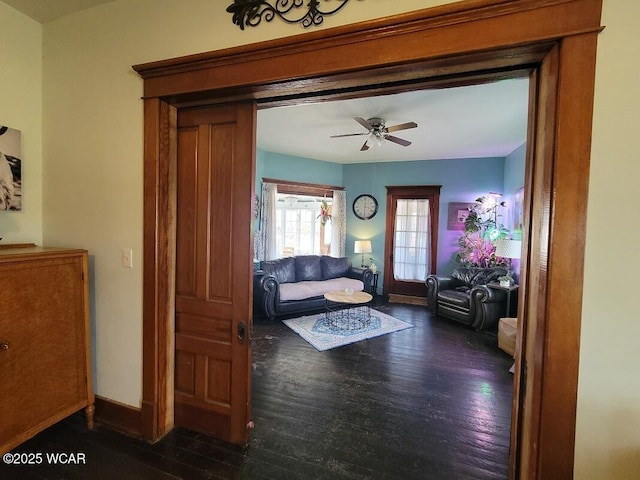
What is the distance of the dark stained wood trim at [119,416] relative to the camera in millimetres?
1913

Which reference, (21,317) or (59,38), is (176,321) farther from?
(59,38)

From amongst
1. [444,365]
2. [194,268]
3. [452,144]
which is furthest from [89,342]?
[452,144]

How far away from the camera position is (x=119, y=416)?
1.96 metres

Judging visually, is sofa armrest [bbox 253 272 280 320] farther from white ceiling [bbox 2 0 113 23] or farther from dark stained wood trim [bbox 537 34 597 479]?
dark stained wood trim [bbox 537 34 597 479]


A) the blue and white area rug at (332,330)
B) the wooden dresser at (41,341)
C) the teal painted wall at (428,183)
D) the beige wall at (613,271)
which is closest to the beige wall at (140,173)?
the beige wall at (613,271)

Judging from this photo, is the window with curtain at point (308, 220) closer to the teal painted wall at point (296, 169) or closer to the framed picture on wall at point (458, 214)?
the teal painted wall at point (296, 169)

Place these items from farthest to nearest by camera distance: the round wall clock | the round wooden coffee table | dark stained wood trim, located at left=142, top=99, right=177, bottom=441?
1. the round wall clock
2. the round wooden coffee table
3. dark stained wood trim, located at left=142, top=99, right=177, bottom=441

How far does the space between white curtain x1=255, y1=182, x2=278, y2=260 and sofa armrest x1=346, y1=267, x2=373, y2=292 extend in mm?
1780

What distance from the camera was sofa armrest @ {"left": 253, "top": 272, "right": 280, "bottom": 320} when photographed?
4688 mm

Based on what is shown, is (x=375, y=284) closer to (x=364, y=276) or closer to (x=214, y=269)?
(x=364, y=276)

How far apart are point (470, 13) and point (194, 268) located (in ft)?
6.54

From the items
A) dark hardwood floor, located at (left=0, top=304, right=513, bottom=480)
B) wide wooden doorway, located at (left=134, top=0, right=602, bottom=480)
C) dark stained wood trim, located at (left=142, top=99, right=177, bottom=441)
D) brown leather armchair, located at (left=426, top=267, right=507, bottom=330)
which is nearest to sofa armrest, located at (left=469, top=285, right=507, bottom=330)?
brown leather armchair, located at (left=426, top=267, right=507, bottom=330)

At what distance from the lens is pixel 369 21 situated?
130 centimetres

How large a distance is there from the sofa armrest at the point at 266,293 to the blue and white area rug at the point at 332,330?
1.09 ft
